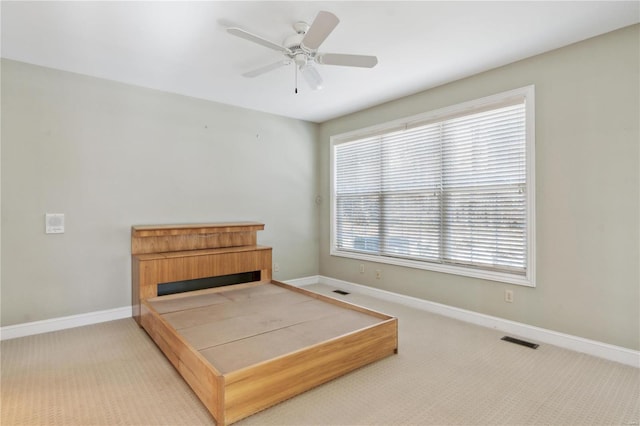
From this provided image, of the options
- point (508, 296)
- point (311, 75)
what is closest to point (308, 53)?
point (311, 75)

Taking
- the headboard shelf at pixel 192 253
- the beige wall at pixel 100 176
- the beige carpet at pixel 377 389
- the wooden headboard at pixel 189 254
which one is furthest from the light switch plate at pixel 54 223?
the beige carpet at pixel 377 389

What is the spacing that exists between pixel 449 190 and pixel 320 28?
7.31 feet

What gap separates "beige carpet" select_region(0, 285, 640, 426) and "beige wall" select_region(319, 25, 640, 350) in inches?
14.6

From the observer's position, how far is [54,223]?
3113mm

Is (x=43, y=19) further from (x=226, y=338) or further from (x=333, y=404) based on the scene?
(x=333, y=404)

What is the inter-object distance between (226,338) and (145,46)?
2341mm

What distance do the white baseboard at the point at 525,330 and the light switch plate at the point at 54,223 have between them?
336 cm

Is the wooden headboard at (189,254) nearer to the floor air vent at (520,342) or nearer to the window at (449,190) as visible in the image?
the window at (449,190)

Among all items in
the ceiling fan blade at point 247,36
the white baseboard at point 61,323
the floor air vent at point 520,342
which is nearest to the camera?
the ceiling fan blade at point 247,36

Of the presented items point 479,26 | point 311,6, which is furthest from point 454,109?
point 311,6

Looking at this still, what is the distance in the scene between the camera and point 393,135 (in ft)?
13.5

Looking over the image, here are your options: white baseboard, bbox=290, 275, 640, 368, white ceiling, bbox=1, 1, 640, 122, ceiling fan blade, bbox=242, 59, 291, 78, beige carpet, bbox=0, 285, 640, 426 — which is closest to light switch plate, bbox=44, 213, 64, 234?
beige carpet, bbox=0, 285, 640, 426

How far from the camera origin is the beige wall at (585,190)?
7.97 ft

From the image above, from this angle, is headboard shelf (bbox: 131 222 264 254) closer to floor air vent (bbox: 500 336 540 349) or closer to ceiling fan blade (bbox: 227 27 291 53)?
ceiling fan blade (bbox: 227 27 291 53)
